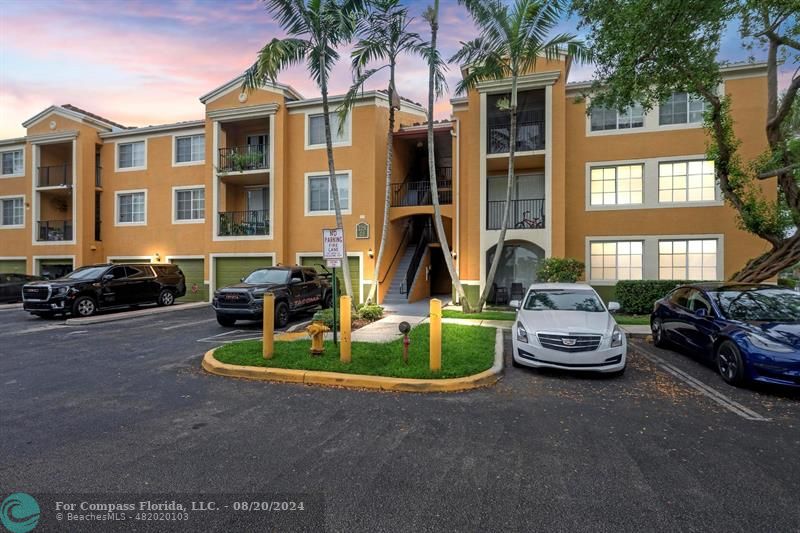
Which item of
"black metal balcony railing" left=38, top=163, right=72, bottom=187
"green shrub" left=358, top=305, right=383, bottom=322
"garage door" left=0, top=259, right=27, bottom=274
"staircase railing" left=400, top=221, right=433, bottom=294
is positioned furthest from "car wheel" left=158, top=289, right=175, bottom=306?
"garage door" left=0, top=259, right=27, bottom=274

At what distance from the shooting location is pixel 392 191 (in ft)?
60.3

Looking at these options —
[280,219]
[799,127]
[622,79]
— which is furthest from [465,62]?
[799,127]

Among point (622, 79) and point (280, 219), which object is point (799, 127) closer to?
point (622, 79)

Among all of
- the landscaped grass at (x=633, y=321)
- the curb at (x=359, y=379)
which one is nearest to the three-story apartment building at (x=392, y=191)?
the landscaped grass at (x=633, y=321)

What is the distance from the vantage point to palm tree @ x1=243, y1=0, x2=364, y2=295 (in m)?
11.7

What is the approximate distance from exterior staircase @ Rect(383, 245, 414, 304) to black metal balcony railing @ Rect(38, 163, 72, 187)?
18819 mm

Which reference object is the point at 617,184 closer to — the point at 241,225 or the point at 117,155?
the point at 241,225

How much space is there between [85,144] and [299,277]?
1655 centimetres

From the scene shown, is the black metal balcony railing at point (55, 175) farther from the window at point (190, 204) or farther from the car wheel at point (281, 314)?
the car wheel at point (281, 314)

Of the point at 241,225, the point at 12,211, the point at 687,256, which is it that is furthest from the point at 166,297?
the point at 687,256

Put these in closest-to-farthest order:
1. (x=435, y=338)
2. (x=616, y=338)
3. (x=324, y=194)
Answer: (x=435, y=338) → (x=616, y=338) → (x=324, y=194)

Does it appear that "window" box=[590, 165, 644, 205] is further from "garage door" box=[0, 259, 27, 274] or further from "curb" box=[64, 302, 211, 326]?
"garage door" box=[0, 259, 27, 274]

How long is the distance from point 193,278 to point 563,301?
18208 mm

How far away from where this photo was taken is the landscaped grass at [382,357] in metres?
6.54
